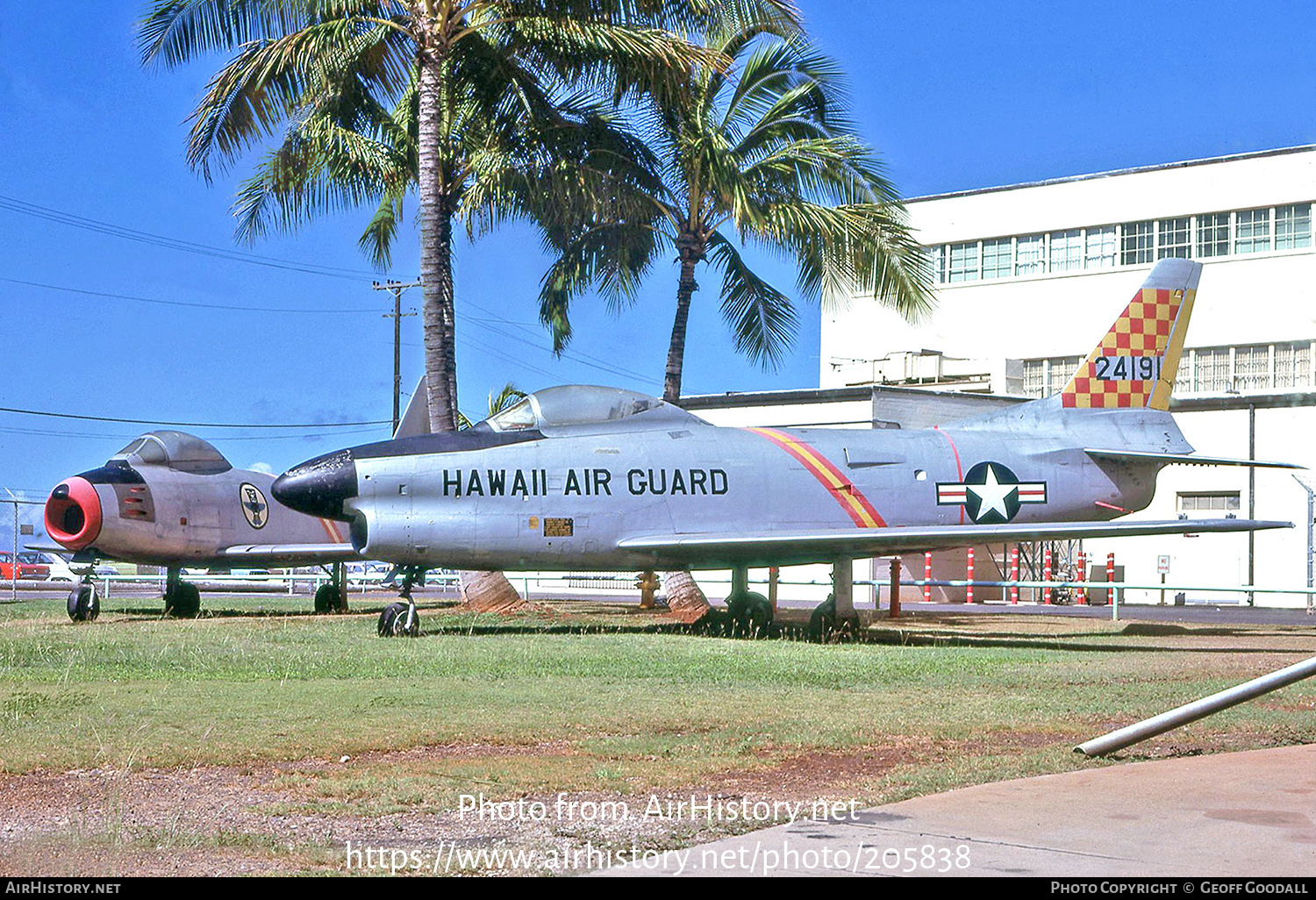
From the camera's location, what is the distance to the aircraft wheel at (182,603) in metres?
22.0

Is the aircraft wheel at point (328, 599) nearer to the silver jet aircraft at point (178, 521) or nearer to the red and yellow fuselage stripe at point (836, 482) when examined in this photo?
the silver jet aircraft at point (178, 521)

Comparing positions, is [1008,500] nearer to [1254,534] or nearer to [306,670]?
[306,670]

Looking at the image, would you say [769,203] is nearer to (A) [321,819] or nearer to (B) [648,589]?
(B) [648,589]

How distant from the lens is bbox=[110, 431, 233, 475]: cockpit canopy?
71.2ft

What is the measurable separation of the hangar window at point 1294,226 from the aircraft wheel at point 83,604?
3900 cm

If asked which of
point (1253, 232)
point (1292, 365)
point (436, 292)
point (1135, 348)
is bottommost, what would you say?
point (1135, 348)

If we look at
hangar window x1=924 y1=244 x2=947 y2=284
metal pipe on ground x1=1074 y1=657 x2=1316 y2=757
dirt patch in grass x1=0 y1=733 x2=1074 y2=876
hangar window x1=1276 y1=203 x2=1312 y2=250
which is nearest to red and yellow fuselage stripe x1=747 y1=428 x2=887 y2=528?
dirt patch in grass x1=0 y1=733 x2=1074 y2=876

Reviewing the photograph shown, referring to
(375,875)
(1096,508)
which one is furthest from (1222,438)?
(375,875)

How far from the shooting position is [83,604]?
1994 cm

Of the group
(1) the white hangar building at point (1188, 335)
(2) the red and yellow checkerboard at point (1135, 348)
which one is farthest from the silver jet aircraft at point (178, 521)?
(1) the white hangar building at point (1188, 335)

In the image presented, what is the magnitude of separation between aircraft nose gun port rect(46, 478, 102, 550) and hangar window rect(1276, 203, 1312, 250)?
38.7 meters

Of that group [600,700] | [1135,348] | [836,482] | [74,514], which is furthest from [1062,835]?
[74,514]

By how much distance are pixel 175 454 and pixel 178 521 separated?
47.0 inches

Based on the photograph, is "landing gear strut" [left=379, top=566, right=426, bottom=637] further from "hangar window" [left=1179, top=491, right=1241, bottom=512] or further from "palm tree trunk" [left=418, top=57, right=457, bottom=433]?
"hangar window" [left=1179, top=491, right=1241, bottom=512]
